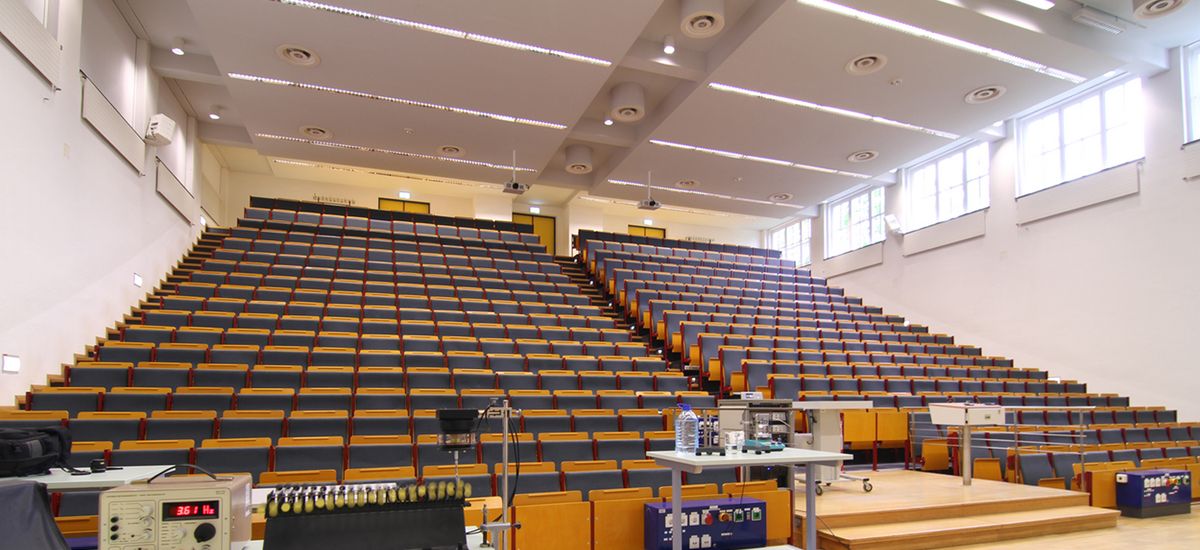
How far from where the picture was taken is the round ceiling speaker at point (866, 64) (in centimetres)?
559

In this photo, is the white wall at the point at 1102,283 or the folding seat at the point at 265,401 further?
the white wall at the point at 1102,283

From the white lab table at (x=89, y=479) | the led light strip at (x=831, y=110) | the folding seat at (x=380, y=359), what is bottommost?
the white lab table at (x=89, y=479)

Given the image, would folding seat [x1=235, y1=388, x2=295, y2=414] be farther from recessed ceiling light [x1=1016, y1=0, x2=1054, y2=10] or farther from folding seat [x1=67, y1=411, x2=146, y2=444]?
recessed ceiling light [x1=1016, y1=0, x2=1054, y2=10]

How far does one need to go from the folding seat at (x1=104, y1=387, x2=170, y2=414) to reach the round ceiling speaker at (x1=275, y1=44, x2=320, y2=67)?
2877mm

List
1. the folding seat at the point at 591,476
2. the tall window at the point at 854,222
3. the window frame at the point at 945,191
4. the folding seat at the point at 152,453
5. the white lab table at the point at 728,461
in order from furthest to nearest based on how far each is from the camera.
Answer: the tall window at the point at 854,222
the window frame at the point at 945,191
the folding seat at the point at 591,476
the folding seat at the point at 152,453
the white lab table at the point at 728,461

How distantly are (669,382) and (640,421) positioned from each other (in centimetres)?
99

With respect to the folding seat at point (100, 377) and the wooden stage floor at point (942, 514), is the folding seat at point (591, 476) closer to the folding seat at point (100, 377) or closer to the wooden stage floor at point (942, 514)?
the wooden stage floor at point (942, 514)

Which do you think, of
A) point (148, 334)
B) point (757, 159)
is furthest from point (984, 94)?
point (148, 334)

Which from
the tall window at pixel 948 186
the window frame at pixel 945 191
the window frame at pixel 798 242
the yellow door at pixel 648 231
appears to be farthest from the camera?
the yellow door at pixel 648 231

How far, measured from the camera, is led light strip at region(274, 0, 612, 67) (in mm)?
4848

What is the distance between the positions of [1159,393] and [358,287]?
293 inches

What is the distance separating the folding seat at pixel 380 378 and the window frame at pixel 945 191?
7.09 metres

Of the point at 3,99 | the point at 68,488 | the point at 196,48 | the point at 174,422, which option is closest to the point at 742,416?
the point at 68,488

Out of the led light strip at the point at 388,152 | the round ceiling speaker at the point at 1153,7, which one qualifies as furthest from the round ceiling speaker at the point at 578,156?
the round ceiling speaker at the point at 1153,7
